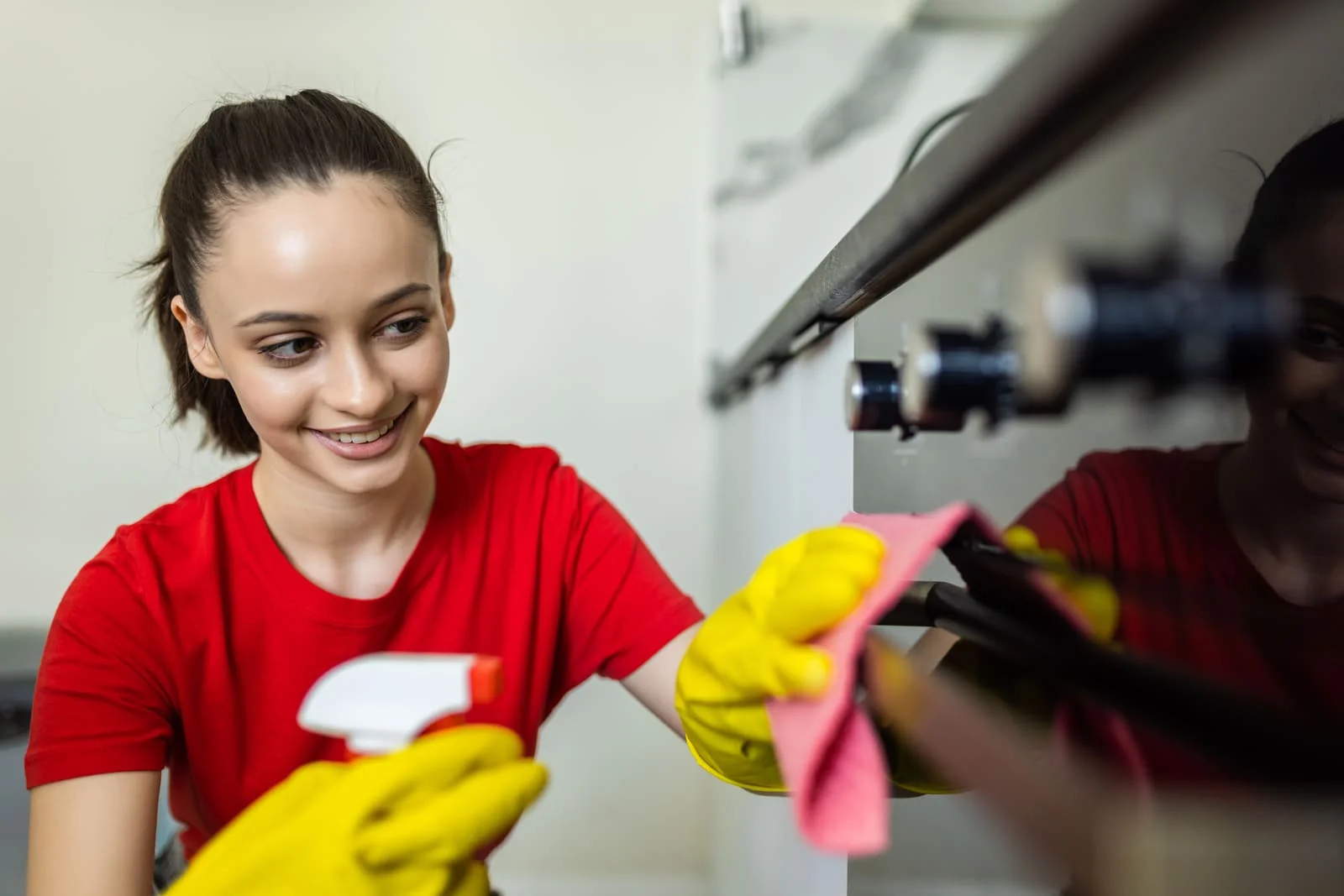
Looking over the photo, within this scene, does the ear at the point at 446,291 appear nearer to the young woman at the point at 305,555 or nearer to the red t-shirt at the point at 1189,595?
the young woman at the point at 305,555

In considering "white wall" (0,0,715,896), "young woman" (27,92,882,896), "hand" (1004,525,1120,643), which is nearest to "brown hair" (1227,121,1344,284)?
"hand" (1004,525,1120,643)

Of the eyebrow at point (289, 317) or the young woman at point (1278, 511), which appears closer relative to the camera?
the young woman at point (1278, 511)

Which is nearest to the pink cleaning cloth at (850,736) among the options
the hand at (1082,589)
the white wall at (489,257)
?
the hand at (1082,589)

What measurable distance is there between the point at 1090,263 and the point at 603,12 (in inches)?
44.0

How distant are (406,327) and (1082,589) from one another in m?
0.46

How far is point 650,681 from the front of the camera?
75 centimetres

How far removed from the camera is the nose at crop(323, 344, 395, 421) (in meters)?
0.59

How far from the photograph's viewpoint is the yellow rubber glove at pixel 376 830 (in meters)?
0.46

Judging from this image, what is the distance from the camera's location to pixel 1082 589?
0.30 m

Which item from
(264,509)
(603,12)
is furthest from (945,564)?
(603,12)

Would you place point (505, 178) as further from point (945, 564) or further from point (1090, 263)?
point (1090, 263)

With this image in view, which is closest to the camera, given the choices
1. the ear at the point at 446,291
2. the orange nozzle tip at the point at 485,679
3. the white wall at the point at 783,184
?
the orange nozzle tip at the point at 485,679

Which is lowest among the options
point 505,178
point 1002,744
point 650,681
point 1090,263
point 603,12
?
point 650,681

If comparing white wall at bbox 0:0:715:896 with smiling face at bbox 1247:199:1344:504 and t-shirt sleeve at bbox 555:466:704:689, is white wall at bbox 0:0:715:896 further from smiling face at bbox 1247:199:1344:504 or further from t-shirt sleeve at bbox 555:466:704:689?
smiling face at bbox 1247:199:1344:504
